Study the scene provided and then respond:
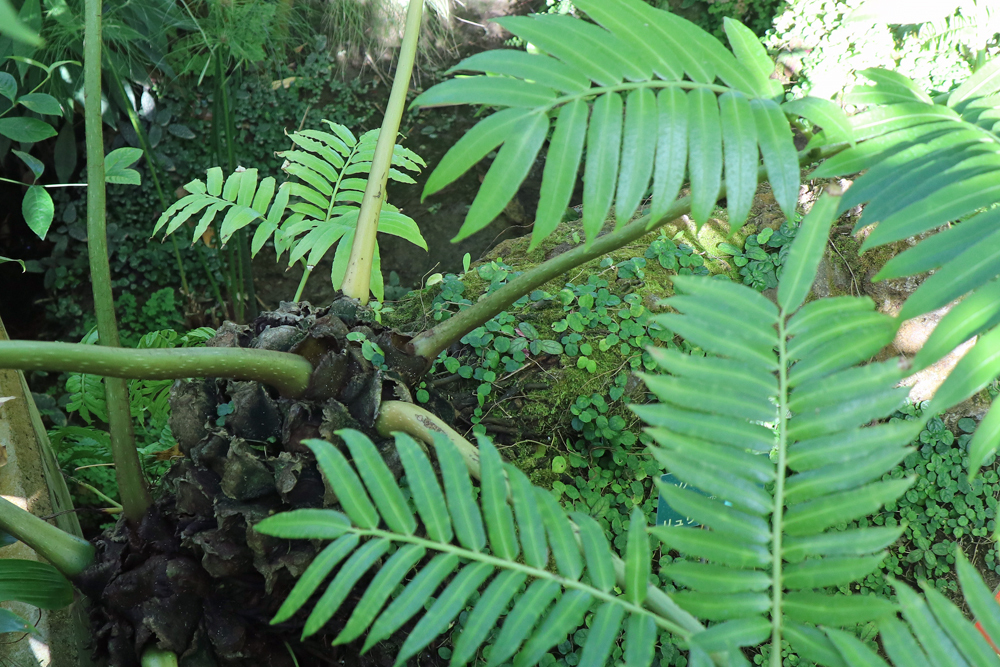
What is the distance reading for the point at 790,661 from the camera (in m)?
1.64

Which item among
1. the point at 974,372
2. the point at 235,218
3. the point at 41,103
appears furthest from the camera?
the point at 235,218

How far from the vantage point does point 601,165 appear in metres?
0.89

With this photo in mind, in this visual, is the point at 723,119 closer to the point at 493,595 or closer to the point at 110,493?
the point at 493,595

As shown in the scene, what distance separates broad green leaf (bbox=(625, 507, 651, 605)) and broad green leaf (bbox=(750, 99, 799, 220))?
484 mm

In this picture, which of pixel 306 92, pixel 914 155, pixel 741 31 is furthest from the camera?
pixel 306 92

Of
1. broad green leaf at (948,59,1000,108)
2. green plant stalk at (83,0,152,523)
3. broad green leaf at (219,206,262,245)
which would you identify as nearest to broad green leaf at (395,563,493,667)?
green plant stalk at (83,0,152,523)

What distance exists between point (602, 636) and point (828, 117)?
0.79 metres

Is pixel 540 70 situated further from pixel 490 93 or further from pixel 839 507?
pixel 839 507

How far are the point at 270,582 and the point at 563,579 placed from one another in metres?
0.64

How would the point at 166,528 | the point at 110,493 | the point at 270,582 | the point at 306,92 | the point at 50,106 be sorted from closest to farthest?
the point at 270,582 → the point at 166,528 → the point at 50,106 → the point at 110,493 → the point at 306,92

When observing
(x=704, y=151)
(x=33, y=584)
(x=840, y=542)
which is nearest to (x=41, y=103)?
(x=33, y=584)

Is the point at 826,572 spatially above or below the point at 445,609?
above

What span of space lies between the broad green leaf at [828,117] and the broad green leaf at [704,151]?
11 cm

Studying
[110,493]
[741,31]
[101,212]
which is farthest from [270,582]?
[110,493]
